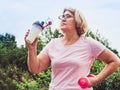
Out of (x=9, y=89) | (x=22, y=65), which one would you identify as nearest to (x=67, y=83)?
(x=9, y=89)

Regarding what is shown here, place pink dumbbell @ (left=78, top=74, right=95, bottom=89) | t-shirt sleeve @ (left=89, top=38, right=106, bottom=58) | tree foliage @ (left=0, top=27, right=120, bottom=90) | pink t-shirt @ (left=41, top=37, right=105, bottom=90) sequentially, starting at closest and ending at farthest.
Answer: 1. pink dumbbell @ (left=78, top=74, right=95, bottom=89)
2. pink t-shirt @ (left=41, top=37, right=105, bottom=90)
3. t-shirt sleeve @ (left=89, top=38, right=106, bottom=58)
4. tree foliage @ (left=0, top=27, right=120, bottom=90)

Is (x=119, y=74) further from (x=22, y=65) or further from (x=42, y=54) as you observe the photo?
(x=22, y=65)

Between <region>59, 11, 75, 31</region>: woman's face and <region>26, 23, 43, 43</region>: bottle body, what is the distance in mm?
181

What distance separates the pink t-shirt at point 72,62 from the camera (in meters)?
3.73

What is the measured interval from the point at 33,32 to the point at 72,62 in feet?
1.17

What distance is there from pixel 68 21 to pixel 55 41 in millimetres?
193

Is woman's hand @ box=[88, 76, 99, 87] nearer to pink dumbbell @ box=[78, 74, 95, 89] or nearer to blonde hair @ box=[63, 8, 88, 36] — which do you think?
pink dumbbell @ box=[78, 74, 95, 89]

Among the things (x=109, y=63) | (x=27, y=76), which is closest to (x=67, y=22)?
(x=109, y=63)

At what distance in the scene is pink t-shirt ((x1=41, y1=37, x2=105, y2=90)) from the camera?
373 cm

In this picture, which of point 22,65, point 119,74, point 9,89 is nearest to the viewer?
point 119,74

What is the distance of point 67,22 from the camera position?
3.92 meters

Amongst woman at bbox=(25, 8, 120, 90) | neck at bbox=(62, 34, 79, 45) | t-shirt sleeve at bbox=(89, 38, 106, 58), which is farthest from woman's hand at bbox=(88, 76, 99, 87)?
neck at bbox=(62, 34, 79, 45)

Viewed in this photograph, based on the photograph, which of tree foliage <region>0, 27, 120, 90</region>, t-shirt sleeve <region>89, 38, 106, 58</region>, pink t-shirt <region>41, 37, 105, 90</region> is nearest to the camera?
pink t-shirt <region>41, 37, 105, 90</region>

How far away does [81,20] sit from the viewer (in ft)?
12.8
